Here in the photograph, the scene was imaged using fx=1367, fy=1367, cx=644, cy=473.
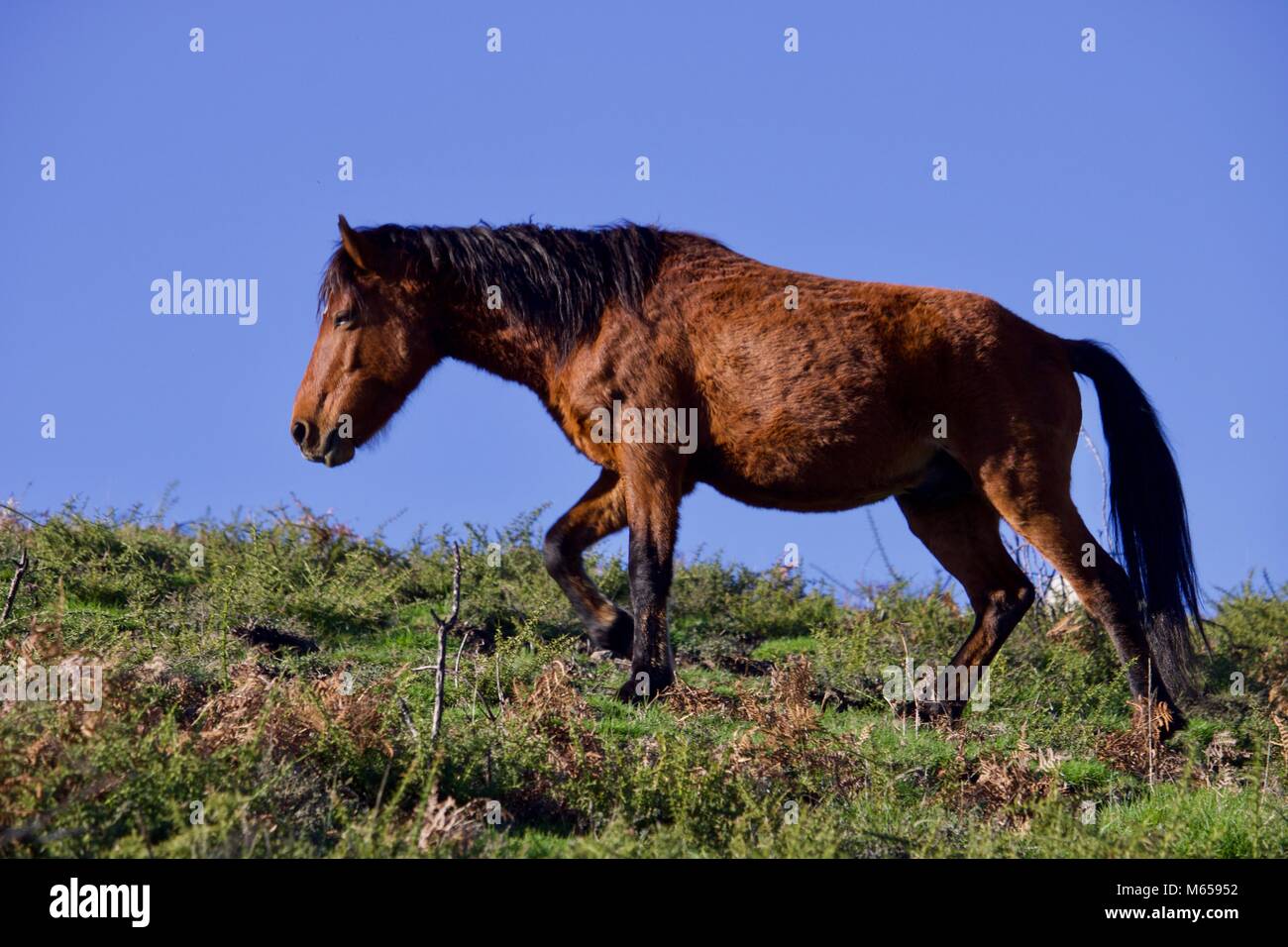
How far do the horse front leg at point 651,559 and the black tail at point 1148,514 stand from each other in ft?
9.57

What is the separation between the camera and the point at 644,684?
306 inches

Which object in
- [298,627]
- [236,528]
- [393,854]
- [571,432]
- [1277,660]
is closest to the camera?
[393,854]

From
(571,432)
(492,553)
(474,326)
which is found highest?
(474,326)

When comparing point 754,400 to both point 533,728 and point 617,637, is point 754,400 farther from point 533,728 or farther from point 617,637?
point 533,728

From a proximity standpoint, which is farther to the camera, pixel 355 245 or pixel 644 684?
pixel 355 245

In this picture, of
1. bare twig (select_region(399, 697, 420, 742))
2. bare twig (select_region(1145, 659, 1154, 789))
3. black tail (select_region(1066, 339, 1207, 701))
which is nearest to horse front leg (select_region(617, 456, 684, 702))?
bare twig (select_region(399, 697, 420, 742))

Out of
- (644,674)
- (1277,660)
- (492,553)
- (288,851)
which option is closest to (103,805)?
(288,851)

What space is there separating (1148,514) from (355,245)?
5.41 meters

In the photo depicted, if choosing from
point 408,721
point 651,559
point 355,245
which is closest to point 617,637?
point 651,559

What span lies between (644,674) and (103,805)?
344 centimetres

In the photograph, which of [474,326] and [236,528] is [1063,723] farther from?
[236,528]

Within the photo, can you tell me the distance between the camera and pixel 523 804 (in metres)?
6.08

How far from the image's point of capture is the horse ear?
8789 millimetres

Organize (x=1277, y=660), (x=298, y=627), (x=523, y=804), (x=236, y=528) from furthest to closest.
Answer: (x=236, y=528) → (x=1277, y=660) → (x=298, y=627) → (x=523, y=804)
